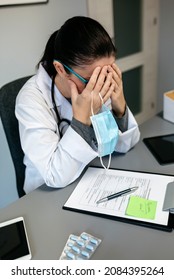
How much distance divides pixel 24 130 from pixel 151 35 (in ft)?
7.36

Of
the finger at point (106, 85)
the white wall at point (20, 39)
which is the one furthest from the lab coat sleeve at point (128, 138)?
the white wall at point (20, 39)

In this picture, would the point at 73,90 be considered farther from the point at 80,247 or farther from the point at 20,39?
the point at 20,39

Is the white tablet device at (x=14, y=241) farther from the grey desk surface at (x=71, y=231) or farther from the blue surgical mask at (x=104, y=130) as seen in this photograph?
the blue surgical mask at (x=104, y=130)

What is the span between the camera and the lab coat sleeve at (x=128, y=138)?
1.04m

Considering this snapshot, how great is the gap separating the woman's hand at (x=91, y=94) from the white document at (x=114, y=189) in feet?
0.63

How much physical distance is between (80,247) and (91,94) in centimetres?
46

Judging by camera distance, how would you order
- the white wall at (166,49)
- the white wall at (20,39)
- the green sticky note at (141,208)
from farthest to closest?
1. the white wall at (166,49)
2. the white wall at (20,39)
3. the green sticky note at (141,208)

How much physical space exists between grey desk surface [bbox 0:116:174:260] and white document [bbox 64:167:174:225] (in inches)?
1.1

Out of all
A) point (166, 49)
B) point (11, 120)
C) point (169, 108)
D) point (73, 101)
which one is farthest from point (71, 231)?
point (166, 49)

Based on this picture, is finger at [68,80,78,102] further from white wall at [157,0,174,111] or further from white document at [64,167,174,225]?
white wall at [157,0,174,111]

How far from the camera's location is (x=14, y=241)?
2.21ft

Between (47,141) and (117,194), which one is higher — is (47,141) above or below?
above

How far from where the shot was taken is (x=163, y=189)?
32.0 inches
